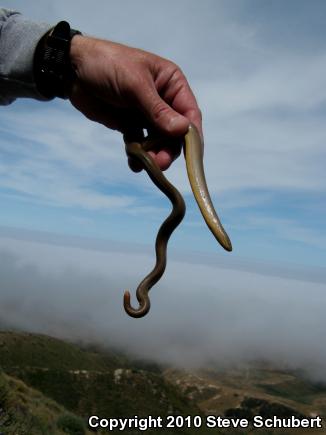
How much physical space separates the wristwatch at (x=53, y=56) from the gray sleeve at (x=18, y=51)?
74 mm

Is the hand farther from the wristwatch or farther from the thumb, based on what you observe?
the wristwatch

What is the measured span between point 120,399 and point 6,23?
142473 millimetres

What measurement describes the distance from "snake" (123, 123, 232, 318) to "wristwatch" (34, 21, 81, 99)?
1.16m

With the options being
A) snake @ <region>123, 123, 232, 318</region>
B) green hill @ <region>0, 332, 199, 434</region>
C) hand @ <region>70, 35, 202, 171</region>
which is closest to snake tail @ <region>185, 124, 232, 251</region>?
snake @ <region>123, 123, 232, 318</region>

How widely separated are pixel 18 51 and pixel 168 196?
2475mm

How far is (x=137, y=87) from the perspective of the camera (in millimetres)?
5465

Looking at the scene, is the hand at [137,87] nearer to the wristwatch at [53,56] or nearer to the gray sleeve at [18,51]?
the wristwatch at [53,56]

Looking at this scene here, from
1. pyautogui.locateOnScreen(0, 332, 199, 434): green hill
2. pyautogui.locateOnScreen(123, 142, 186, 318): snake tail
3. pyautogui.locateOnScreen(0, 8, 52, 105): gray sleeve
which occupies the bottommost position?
pyautogui.locateOnScreen(0, 332, 199, 434): green hill

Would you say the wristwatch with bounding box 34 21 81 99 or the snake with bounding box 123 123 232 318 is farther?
the wristwatch with bounding box 34 21 81 99

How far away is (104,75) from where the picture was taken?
5.66 metres

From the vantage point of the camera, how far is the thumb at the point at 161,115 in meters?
5.36

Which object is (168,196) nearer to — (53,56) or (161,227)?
(161,227)

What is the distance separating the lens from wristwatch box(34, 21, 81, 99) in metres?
5.63

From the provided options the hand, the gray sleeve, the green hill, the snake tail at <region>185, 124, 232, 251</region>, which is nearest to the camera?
the snake tail at <region>185, 124, 232, 251</region>
